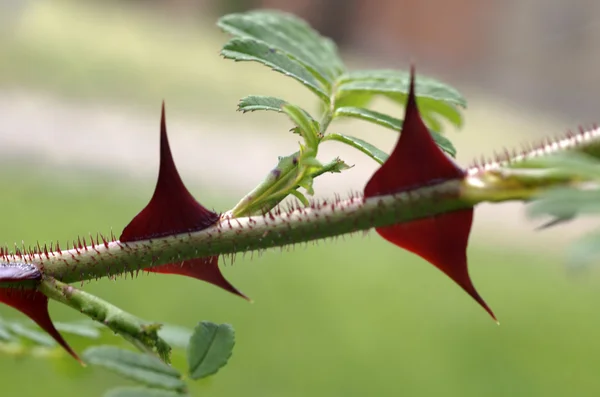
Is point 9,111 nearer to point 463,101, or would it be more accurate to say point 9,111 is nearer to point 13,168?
point 13,168

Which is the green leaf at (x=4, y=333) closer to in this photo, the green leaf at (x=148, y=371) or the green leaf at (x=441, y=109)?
the green leaf at (x=148, y=371)

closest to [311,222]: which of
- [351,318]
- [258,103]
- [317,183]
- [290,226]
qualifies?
[290,226]

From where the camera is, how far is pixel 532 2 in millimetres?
5934

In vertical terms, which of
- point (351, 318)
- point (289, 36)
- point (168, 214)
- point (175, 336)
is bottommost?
point (351, 318)

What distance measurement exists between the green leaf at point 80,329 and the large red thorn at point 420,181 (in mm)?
→ 302

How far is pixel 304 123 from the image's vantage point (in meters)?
0.36

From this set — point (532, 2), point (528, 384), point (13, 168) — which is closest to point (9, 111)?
point (13, 168)

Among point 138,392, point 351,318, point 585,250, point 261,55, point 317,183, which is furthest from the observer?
point 317,183

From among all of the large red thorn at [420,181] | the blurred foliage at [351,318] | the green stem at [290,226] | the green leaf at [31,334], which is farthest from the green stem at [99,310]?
the blurred foliage at [351,318]

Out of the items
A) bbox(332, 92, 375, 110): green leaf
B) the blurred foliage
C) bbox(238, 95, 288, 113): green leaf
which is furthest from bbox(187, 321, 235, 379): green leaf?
the blurred foliage

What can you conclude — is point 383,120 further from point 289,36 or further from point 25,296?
point 25,296

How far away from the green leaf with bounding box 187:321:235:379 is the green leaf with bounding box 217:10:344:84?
0.22 meters

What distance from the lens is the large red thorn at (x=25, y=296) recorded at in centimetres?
29

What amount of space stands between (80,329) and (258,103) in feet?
0.81
